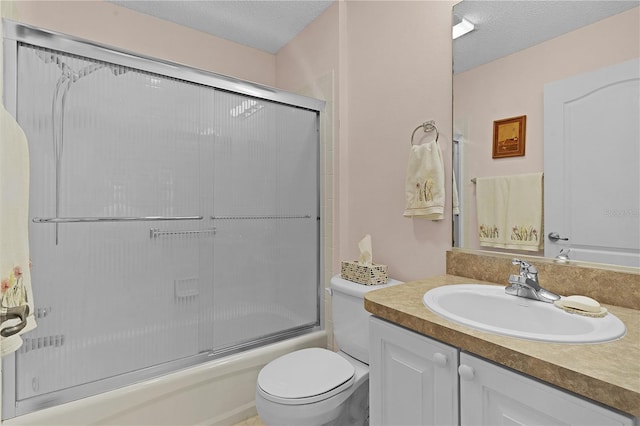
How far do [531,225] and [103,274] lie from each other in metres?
1.79

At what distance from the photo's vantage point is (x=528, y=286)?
3.40 feet

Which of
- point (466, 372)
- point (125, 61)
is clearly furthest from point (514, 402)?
point (125, 61)

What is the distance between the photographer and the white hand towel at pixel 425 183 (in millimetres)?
1459

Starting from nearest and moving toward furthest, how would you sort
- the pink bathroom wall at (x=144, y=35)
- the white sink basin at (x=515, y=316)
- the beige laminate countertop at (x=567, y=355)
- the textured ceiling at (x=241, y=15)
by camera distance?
1. the beige laminate countertop at (x=567, y=355)
2. the white sink basin at (x=515, y=316)
3. the pink bathroom wall at (x=144, y=35)
4. the textured ceiling at (x=241, y=15)

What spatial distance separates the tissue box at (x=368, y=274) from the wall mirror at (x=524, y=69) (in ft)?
1.27

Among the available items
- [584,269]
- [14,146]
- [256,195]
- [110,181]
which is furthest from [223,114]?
[584,269]

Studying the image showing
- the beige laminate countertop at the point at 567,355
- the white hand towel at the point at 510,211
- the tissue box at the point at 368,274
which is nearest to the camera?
the beige laminate countertop at the point at 567,355

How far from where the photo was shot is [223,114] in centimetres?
179

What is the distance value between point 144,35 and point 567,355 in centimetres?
269

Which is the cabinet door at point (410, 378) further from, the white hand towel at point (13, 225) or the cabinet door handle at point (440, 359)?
the white hand towel at point (13, 225)

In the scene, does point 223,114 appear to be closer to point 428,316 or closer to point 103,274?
point 103,274

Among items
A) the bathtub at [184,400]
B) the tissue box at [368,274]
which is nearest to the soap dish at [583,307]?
the tissue box at [368,274]

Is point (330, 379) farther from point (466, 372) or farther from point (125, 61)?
point (125, 61)

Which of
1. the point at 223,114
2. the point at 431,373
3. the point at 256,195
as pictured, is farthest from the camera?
the point at 256,195
